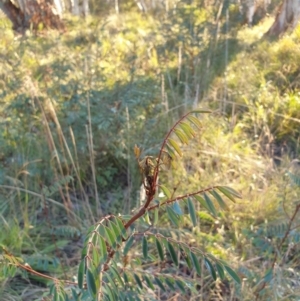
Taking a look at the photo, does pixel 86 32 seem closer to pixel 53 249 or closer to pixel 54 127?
pixel 54 127

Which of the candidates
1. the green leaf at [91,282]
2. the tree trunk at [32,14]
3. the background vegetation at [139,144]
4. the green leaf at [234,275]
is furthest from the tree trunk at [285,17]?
the green leaf at [91,282]

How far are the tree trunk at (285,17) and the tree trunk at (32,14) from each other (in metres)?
2.23

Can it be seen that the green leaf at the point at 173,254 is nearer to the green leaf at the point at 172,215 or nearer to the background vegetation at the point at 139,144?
the green leaf at the point at 172,215

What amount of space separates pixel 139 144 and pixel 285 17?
6.83 feet

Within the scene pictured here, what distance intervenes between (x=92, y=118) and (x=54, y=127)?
0.72ft

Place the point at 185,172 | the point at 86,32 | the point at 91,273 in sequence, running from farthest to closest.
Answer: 1. the point at 86,32
2. the point at 185,172
3. the point at 91,273

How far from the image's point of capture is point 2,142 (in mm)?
2436

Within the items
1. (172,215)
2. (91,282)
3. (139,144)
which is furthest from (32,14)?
(91,282)

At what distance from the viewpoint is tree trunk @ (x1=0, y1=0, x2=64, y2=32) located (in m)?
4.84

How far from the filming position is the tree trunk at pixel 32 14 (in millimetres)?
4835

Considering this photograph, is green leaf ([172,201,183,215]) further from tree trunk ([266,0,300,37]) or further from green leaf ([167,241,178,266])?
tree trunk ([266,0,300,37])

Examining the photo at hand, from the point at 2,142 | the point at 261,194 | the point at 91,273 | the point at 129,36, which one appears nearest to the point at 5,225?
the point at 2,142

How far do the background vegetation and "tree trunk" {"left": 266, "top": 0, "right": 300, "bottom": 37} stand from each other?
359 millimetres

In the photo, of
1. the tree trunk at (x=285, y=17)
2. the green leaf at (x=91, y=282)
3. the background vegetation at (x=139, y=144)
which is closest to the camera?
the green leaf at (x=91, y=282)
